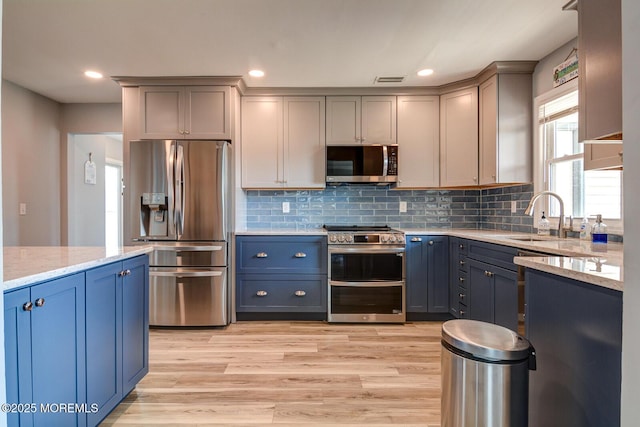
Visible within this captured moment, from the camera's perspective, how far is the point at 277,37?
2506mm

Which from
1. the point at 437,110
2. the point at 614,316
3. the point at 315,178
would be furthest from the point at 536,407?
the point at 437,110

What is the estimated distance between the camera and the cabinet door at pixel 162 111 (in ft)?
10.7

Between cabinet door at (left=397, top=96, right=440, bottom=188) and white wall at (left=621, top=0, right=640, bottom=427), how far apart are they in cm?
269

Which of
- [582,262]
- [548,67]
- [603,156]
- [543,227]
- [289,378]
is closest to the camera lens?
[582,262]

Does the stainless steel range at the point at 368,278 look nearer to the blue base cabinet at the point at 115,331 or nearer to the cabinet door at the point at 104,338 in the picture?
the blue base cabinet at the point at 115,331

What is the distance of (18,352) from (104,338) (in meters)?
0.49

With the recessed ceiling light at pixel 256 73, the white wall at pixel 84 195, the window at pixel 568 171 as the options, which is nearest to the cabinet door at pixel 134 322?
the recessed ceiling light at pixel 256 73

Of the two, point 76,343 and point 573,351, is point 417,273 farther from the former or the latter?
point 76,343

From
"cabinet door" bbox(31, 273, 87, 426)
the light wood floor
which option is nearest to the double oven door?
the light wood floor

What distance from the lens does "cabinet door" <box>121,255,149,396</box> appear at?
184 centimetres

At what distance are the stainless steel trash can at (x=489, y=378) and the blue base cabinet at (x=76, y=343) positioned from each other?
1.60 metres

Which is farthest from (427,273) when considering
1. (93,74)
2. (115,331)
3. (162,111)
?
(93,74)

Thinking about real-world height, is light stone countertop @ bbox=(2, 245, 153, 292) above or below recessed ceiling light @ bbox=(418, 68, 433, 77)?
below

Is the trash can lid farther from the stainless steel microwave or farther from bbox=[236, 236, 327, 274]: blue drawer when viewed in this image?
the stainless steel microwave
